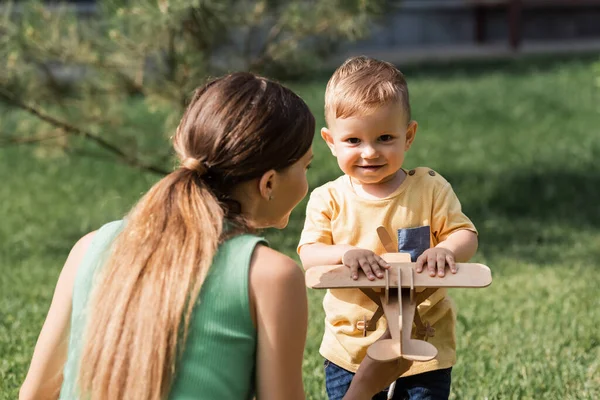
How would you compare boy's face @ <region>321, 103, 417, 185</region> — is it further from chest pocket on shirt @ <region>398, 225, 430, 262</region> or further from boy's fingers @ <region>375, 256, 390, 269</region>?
boy's fingers @ <region>375, 256, 390, 269</region>

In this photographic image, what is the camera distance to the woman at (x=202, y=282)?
191 cm

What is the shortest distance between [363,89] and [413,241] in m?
0.42

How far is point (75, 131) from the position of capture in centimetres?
638

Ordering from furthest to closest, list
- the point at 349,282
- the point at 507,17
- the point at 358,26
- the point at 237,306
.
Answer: the point at 507,17, the point at 358,26, the point at 349,282, the point at 237,306

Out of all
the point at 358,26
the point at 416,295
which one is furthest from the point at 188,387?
the point at 358,26

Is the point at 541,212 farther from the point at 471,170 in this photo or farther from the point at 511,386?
the point at 511,386

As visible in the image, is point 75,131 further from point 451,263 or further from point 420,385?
point 451,263

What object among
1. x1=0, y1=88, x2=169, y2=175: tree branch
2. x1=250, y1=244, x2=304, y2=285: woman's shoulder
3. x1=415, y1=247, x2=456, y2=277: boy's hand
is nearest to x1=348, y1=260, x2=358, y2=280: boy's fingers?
x1=415, y1=247, x2=456, y2=277: boy's hand

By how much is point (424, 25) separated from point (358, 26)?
13.7 meters

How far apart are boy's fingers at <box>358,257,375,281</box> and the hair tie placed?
1.71 feet

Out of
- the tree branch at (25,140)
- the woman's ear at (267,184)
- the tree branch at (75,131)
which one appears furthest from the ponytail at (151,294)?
the tree branch at (25,140)

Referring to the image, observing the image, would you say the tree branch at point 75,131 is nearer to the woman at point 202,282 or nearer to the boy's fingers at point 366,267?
the boy's fingers at point 366,267

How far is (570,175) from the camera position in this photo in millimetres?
8148

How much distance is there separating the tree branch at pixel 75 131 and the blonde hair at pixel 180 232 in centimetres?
414
